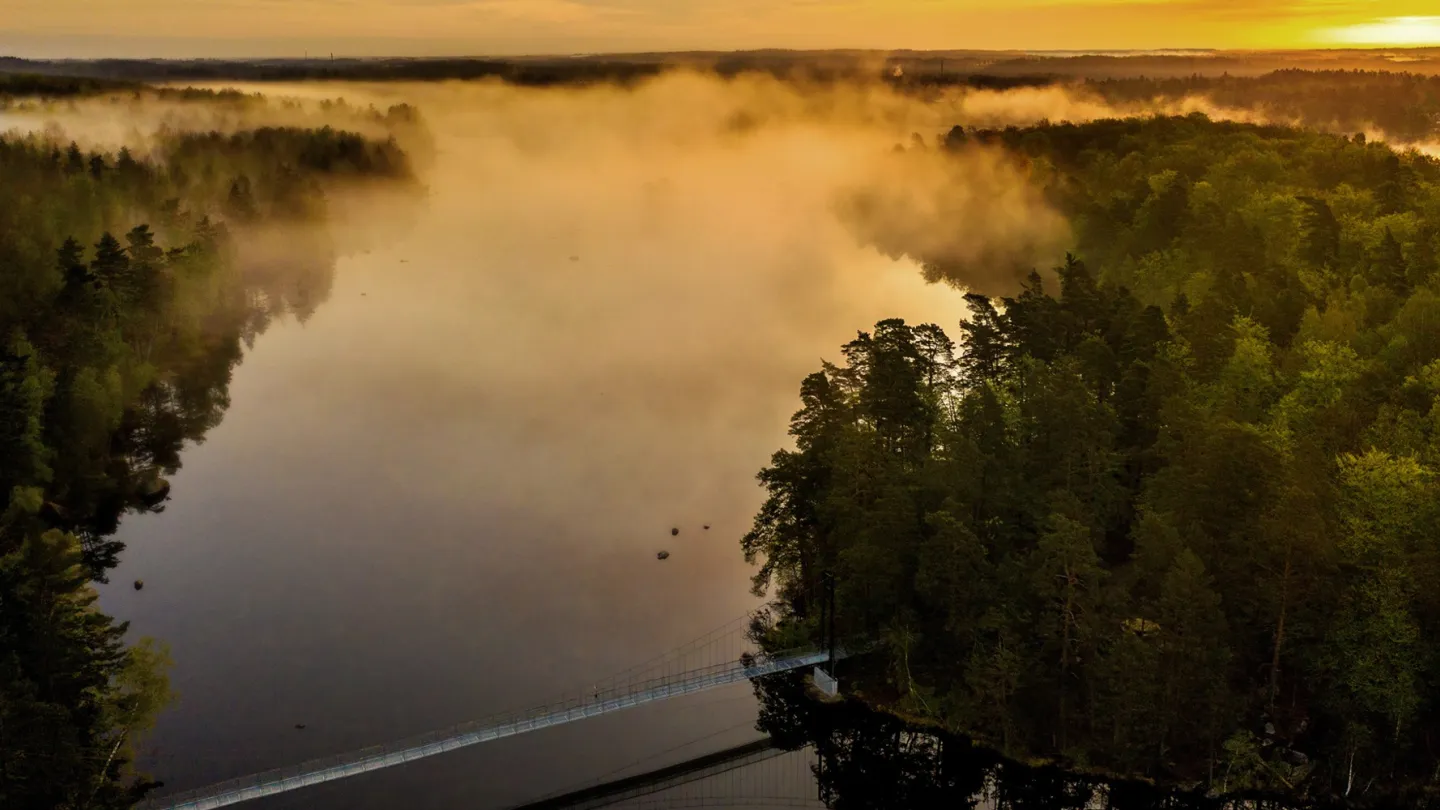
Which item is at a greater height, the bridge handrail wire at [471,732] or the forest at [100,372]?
the forest at [100,372]

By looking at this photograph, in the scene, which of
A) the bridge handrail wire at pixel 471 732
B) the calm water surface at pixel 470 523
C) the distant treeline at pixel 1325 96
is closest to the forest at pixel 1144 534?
the bridge handrail wire at pixel 471 732

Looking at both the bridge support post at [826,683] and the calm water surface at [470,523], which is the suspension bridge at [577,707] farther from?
the calm water surface at [470,523]

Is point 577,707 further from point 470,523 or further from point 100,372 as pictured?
point 100,372

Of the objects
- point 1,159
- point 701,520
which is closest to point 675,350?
→ point 701,520

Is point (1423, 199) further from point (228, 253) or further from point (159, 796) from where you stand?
point (228, 253)

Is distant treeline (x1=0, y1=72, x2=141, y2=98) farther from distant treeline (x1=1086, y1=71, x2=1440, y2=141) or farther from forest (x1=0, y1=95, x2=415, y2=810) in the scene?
distant treeline (x1=1086, y1=71, x2=1440, y2=141)

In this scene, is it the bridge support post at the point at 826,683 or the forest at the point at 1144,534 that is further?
the bridge support post at the point at 826,683

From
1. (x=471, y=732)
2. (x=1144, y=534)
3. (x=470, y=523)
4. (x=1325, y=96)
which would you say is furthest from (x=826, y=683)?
(x=1325, y=96)
